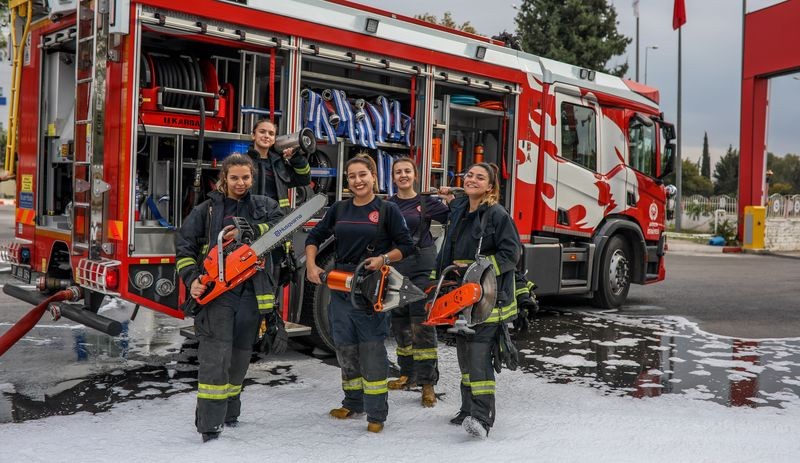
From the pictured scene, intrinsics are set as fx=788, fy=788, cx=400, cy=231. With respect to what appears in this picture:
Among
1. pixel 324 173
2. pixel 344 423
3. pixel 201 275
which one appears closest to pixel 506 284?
pixel 344 423

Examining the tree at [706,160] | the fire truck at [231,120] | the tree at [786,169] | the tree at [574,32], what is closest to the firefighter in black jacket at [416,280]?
the fire truck at [231,120]

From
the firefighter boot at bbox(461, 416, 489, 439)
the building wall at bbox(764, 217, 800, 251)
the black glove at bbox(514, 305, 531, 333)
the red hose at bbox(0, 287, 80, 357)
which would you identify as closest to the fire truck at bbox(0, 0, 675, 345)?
the red hose at bbox(0, 287, 80, 357)

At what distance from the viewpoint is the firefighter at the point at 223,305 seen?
438 centimetres

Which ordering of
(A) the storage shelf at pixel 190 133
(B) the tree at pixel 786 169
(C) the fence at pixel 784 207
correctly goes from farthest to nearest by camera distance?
1. (B) the tree at pixel 786 169
2. (C) the fence at pixel 784 207
3. (A) the storage shelf at pixel 190 133

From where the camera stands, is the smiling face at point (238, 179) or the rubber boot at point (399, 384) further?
the rubber boot at point (399, 384)

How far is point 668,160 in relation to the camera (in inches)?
414

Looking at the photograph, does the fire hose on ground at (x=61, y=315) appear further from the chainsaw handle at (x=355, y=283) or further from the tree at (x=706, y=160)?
the tree at (x=706, y=160)

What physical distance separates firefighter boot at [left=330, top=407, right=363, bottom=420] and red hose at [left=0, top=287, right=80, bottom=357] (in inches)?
90.0

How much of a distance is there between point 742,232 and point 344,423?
20532 millimetres

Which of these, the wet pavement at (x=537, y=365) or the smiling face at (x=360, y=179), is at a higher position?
the smiling face at (x=360, y=179)

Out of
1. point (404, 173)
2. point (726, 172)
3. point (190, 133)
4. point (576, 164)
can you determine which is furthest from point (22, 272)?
point (726, 172)

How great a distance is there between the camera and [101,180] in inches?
219

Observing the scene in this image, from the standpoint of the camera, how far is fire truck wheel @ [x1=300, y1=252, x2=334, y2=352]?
6.59 meters

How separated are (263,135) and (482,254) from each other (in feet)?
6.05
